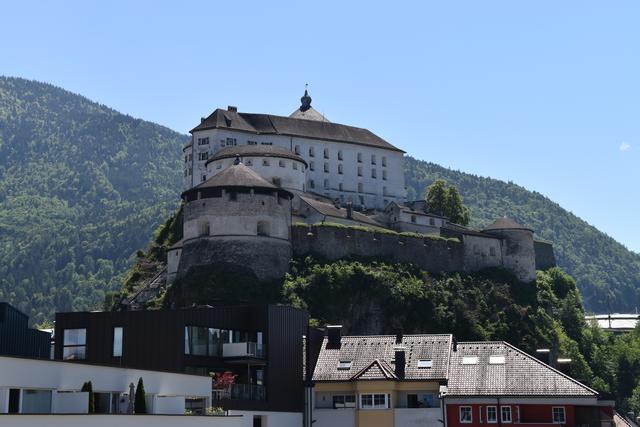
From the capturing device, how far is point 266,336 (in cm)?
5506

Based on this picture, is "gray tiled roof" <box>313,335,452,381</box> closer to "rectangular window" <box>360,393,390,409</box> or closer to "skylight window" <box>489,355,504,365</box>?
"rectangular window" <box>360,393,390,409</box>

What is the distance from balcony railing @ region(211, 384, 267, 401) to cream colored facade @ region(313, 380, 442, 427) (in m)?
4.35

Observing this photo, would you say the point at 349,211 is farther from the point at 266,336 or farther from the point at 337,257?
the point at 266,336

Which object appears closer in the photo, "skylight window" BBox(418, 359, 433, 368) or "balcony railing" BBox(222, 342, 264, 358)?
"balcony railing" BBox(222, 342, 264, 358)

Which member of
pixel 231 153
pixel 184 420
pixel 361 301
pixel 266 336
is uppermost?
pixel 231 153

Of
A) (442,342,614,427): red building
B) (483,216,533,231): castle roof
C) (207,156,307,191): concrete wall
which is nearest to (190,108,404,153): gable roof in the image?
(207,156,307,191): concrete wall

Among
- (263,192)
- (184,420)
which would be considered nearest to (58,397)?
(184,420)

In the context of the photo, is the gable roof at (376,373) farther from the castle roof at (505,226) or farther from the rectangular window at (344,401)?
the castle roof at (505,226)

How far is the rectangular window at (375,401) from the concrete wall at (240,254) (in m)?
34.7

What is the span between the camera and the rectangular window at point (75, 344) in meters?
52.4

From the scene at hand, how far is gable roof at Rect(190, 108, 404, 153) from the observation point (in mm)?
112125

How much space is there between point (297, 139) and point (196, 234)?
2811 cm

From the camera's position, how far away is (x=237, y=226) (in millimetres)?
89438

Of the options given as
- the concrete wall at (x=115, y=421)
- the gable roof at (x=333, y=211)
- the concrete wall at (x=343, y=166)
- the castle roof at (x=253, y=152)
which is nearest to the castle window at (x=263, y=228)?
the gable roof at (x=333, y=211)
